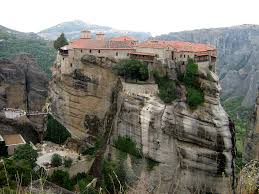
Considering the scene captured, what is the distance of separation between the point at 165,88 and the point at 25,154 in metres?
10.5

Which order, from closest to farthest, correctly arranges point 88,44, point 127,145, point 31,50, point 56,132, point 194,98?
point 194,98
point 127,145
point 88,44
point 56,132
point 31,50

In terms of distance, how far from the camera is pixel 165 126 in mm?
27844

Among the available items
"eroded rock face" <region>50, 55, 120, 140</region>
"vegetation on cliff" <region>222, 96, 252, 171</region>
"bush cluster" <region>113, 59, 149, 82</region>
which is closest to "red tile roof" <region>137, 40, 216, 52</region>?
"bush cluster" <region>113, 59, 149, 82</region>

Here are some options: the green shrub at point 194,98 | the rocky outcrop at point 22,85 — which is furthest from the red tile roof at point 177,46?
the rocky outcrop at point 22,85

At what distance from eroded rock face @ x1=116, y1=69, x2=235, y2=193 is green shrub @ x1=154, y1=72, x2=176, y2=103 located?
44 centimetres

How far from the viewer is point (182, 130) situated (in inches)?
1088

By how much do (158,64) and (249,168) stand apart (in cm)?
2524

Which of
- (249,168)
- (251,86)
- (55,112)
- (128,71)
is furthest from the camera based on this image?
(251,86)

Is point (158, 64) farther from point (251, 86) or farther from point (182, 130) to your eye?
point (251, 86)

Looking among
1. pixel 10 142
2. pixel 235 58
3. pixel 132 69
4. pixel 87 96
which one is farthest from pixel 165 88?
pixel 235 58

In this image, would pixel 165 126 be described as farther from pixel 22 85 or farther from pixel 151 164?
pixel 22 85

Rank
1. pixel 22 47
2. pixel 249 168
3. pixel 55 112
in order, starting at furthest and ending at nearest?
pixel 22 47 < pixel 55 112 < pixel 249 168

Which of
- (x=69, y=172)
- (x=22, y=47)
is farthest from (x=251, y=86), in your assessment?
(x=69, y=172)

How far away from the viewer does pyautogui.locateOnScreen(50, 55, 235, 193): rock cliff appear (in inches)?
1075
